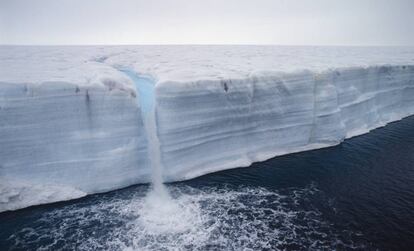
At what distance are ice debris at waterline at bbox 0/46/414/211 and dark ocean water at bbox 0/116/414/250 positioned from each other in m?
0.84

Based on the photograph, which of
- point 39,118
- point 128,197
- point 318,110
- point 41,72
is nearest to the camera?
point 39,118

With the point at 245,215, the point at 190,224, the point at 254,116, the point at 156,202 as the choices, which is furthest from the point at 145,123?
the point at 245,215

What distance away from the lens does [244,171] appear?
14.2 m

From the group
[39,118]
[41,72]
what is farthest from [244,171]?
[41,72]

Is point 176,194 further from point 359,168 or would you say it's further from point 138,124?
point 359,168

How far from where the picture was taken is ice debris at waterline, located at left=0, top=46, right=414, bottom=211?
11078 millimetres

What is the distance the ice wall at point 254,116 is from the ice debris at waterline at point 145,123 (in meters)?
0.05

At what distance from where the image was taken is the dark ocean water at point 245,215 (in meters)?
9.41

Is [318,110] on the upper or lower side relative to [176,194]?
upper

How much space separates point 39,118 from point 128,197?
4510mm

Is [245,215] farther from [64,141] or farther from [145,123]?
[64,141]

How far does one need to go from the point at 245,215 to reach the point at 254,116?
5.61 meters

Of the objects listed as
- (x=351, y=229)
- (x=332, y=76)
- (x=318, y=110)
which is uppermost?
(x=332, y=76)

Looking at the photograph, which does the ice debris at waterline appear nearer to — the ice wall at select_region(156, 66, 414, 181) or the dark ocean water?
the ice wall at select_region(156, 66, 414, 181)
